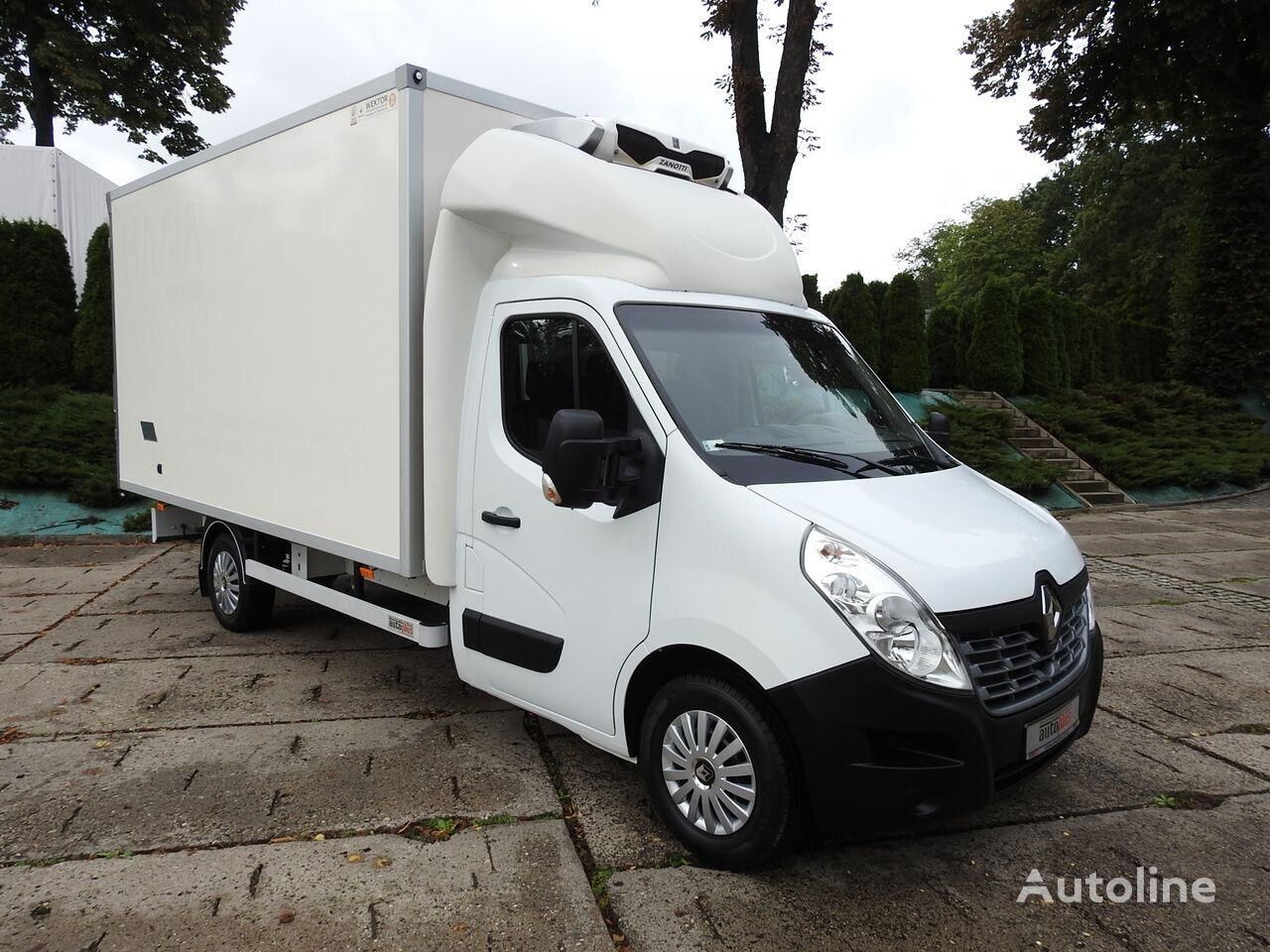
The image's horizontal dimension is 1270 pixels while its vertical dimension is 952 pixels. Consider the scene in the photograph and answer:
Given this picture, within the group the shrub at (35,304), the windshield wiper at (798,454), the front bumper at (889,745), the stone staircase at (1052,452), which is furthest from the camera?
the stone staircase at (1052,452)

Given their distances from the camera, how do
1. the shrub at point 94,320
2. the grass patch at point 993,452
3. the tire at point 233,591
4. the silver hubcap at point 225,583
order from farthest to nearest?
the grass patch at point 993,452
the shrub at point 94,320
the silver hubcap at point 225,583
the tire at point 233,591

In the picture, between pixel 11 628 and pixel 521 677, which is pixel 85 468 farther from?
pixel 521 677

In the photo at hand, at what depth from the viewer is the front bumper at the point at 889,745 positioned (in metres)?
2.66

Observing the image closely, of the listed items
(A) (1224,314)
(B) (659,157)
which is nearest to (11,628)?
(B) (659,157)

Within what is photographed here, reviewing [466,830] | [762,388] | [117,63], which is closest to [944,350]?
[762,388]

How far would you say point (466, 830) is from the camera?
3.41 meters

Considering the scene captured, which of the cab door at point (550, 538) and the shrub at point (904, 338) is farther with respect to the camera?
the shrub at point (904, 338)

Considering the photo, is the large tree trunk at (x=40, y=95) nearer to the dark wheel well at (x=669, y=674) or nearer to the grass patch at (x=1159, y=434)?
the grass patch at (x=1159, y=434)

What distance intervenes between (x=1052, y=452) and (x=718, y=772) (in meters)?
12.5

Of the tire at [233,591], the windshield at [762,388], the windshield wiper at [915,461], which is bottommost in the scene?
the tire at [233,591]

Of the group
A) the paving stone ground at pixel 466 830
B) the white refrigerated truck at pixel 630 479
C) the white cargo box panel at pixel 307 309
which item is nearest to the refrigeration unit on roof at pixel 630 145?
the white refrigerated truck at pixel 630 479

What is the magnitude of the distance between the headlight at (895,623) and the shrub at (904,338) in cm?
1200

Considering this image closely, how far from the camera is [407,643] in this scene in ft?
19.5

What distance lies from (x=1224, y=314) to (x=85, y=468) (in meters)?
20.0
